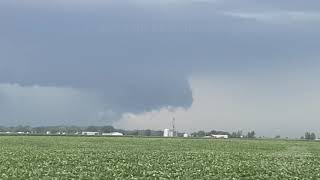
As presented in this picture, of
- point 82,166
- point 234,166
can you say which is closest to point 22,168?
point 82,166

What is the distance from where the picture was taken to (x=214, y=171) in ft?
156

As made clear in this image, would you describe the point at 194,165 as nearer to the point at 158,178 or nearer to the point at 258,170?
the point at 258,170

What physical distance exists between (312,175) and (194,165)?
37.8ft

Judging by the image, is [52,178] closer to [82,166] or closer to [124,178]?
[124,178]

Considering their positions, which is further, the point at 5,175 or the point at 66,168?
the point at 66,168

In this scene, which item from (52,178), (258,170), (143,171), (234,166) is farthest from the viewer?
(234,166)

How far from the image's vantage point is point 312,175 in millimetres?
46156

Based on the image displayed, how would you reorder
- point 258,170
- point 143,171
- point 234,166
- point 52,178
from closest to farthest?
point 52,178
point 143,171
point 258,170
point 234,166

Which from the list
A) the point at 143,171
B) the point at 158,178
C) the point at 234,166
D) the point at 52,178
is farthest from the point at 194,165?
the point at 52,178

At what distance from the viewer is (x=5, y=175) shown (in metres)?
41.0

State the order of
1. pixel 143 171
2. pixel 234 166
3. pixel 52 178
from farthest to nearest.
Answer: pixel 234 166 → pixel 143 171 → pixel 52 178

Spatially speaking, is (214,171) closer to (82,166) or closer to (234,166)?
(234,166)

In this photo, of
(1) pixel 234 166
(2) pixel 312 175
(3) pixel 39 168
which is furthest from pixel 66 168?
(2) pixel 312 175

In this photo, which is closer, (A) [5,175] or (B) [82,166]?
(A) [5,175]
